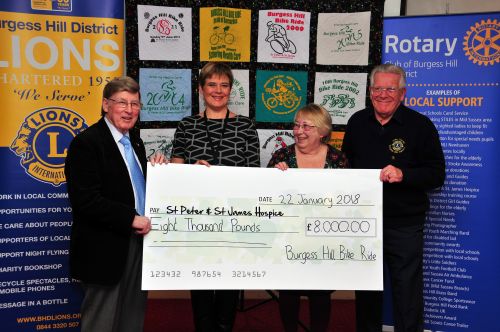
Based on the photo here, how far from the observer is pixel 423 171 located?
2398 mm

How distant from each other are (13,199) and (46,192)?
0.20 m

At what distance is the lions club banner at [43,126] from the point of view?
9.23 feet

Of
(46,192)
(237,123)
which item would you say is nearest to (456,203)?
(237,123)

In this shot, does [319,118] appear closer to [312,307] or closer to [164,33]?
[312,307]

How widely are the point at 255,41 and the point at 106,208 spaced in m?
1.87

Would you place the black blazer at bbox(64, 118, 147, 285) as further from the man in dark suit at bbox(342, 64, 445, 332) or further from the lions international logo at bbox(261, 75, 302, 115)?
the lions international logo at bbox(261, 75, 302, 115)

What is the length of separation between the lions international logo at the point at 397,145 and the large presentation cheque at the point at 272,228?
25 centimetres

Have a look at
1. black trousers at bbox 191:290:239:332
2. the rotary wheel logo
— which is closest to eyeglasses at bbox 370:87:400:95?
the rotary wheel logo

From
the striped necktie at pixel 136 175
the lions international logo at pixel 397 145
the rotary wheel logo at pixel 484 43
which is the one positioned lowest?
the striped necktie at pixel 136 175

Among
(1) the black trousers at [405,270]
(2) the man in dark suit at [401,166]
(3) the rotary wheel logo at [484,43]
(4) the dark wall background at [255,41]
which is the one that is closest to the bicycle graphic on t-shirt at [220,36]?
(4) the dark wall background at [255,41]

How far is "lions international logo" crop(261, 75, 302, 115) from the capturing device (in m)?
3.35

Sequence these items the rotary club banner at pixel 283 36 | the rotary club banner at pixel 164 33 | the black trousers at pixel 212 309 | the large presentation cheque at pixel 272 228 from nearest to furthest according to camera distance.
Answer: the large presentation cheque at pixel 272 228
the black trousers at pixel 212 309
the rotary club banner at pixel 164 33
the rotary club banner at pixel 283 36

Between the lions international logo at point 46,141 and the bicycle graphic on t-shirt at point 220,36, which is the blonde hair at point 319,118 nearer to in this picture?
the bicycle graphic on t-shirt at point 220,36

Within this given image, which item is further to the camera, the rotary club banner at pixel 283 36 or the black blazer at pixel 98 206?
the rotary club banner at pixel 283 36
